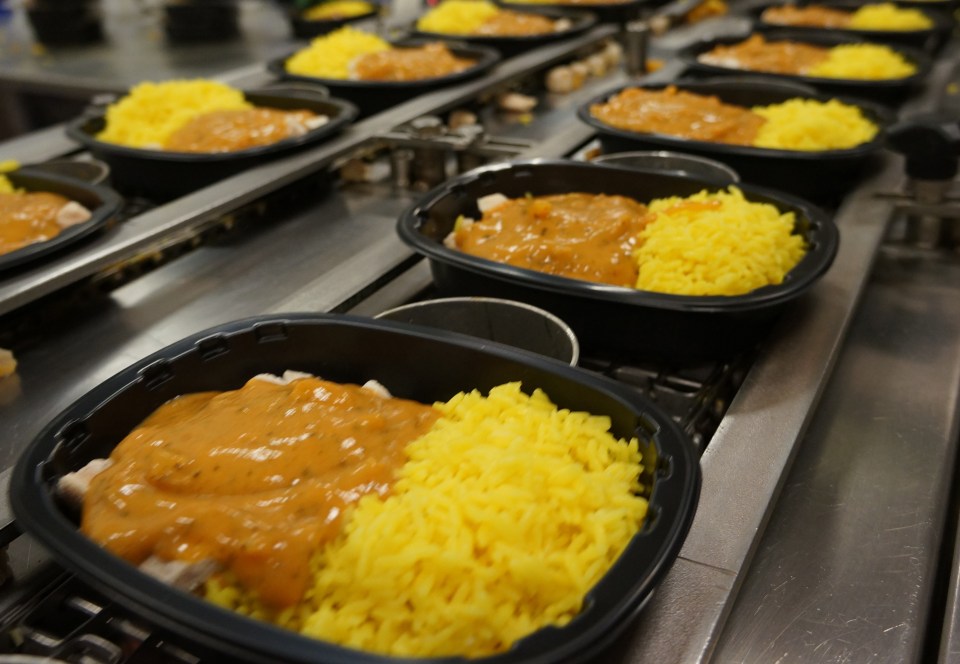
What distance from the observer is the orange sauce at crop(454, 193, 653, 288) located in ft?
5.39

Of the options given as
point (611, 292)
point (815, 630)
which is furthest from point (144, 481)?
point (815, 630)

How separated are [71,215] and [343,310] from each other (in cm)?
75

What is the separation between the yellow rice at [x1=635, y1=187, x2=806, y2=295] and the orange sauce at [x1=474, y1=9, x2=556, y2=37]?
2255 mm

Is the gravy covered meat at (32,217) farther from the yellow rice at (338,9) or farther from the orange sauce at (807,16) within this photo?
the orange sauce at (807,16)

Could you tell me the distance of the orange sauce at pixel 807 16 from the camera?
12.8 feet

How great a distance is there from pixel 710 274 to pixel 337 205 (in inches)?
52.0

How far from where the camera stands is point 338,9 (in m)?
4.77

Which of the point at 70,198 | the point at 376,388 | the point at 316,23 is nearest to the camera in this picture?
the point at 376,388

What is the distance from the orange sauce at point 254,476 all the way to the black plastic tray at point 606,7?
332 centimetres

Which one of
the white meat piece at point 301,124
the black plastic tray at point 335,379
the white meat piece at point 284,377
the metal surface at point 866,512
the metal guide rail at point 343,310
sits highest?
the white meat piece at point 301,124

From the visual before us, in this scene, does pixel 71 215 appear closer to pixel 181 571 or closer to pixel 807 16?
pixel 181 571

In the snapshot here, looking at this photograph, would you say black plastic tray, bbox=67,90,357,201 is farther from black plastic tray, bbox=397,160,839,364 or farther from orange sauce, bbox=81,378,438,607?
orange sauce, bbox=81,378,438,607

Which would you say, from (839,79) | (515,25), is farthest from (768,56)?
(515,25)

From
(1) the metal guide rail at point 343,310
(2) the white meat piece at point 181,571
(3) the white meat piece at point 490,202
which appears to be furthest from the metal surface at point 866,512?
(3) the white meat piece at point 490,202
